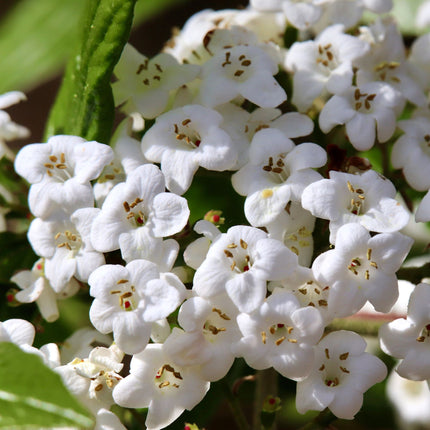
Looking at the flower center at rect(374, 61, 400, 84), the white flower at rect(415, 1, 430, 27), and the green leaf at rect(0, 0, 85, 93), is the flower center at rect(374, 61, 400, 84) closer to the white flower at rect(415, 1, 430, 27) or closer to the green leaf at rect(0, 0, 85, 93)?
the white flower at rect(415, 1, 430, 27)

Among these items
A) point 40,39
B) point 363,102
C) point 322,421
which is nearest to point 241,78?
point 363,102

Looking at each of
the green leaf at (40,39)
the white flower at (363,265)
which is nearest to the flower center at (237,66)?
the white flower at (363,265)

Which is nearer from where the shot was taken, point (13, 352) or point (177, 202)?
point (13, 352)

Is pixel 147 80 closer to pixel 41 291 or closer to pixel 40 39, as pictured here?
pixel 41 291

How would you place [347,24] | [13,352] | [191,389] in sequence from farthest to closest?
[347,24] < [191,389] < [13,352]

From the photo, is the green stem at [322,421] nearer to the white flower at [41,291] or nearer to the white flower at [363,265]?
the white flower at [363,265]

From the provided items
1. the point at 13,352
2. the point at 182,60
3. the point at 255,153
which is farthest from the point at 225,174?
the point at 13,352

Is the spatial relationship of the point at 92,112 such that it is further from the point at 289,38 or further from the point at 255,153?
the point at 289,38
